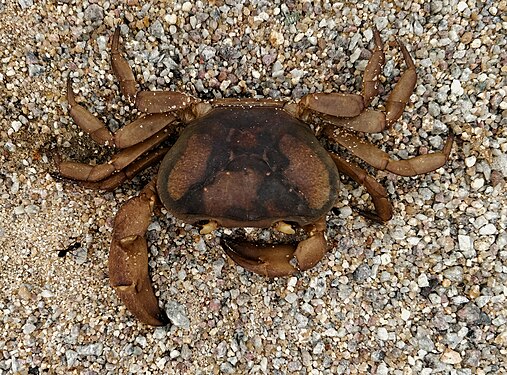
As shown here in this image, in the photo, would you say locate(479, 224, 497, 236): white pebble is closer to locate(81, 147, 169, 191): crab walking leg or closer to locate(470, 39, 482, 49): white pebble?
locate(470, 39, 482, 49): white pebble

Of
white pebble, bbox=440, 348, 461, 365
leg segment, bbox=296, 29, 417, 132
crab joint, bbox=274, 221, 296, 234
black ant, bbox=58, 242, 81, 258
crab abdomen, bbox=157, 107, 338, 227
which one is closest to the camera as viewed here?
crab abdomen, bbox=157, 107, 338, 227

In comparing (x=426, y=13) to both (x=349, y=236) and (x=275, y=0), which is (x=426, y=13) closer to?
(x=275, y=0)

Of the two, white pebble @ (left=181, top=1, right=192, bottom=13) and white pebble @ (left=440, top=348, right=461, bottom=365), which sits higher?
white pebble @ (left=181, top=1, right=192, bottom=13)

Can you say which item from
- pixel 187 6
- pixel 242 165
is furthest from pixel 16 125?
pixel 242 165

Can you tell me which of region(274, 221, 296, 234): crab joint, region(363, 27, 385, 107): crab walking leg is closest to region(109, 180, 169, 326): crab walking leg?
region(274, 221, 296, 234): crab joint

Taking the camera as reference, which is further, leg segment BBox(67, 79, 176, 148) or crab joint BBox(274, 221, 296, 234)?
leg segment BBox(67, 79, 176, 148)

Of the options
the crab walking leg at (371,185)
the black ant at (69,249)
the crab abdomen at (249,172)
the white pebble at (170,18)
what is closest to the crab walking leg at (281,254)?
the crab abdomen at (249,172)

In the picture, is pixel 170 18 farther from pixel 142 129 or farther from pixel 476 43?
pixel 476 43

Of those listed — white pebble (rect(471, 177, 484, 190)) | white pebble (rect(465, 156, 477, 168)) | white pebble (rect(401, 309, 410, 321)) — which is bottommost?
white pebble (rect(401, 309, 410, 321))
